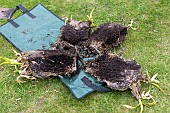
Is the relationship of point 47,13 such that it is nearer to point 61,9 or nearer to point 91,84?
point 61,9

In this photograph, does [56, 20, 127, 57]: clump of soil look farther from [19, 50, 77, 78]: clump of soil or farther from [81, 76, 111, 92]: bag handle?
[81, 76, 111, 92]: bag handle

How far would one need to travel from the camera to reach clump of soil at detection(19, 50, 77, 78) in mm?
2994

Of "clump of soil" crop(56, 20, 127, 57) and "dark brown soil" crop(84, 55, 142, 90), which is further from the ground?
"clump of soil" crop(56, 20, 127, 57)

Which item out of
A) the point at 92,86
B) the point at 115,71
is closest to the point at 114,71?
the point at 115,71

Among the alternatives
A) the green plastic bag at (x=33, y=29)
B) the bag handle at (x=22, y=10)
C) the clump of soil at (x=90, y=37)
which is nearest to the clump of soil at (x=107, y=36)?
the clump of soil at (x=90, y=37)

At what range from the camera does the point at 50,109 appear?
9.35 ft

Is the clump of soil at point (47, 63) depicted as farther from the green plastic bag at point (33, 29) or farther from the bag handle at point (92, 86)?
the green plastic bag at point (33, 29)

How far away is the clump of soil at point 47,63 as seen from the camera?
9.82 feet

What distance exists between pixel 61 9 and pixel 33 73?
3.62 feet

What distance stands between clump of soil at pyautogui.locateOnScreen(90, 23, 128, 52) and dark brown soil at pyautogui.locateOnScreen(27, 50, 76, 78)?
30 cm

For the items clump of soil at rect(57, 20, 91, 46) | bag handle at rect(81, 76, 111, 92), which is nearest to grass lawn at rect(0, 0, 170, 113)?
bag handle at rect(81, 76, 111, 92)

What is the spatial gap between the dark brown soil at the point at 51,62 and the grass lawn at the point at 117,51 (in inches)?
4.1

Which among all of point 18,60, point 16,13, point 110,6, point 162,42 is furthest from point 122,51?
point 16,13

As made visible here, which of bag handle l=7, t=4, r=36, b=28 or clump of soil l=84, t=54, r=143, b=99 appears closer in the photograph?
clump of soil l=84, t=54, r=143, b=99
